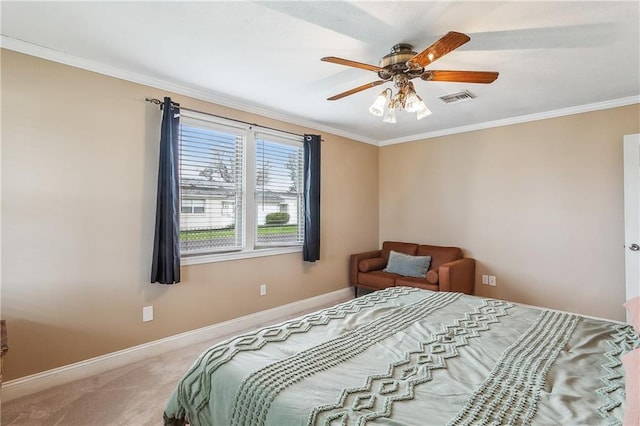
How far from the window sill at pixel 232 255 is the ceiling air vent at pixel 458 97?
2.40 metres

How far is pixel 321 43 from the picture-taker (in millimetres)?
2217

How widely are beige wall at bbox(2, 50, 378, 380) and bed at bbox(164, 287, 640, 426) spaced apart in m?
1.52

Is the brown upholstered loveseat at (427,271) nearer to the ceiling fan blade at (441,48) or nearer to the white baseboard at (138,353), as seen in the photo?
the white baseboard at (138,353)

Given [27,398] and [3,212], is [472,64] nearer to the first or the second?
[3,212]

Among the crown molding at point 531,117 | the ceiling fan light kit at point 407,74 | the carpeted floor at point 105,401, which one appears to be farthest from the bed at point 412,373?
the crown molding at point 531,117

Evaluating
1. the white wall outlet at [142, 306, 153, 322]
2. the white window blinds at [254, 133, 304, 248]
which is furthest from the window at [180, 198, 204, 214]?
the white wall outlet at [142, 306, 153, 322]

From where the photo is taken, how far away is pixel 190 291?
3.10 meters

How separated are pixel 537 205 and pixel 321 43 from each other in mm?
3227

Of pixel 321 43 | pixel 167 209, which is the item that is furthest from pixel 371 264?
pixel 321 43

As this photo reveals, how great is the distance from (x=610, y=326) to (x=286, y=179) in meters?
3.21

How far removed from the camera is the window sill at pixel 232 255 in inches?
122

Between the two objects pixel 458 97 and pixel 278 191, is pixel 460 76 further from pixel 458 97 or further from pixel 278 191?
pixel 278 191

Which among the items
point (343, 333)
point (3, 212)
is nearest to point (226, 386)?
point (343, 333)

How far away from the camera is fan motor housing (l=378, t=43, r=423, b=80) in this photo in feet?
6.91
